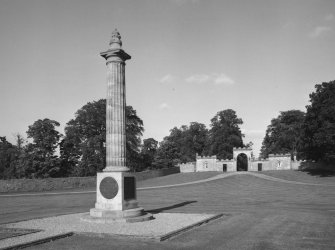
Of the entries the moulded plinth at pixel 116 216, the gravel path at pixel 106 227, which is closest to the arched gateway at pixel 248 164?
the gravel path at pixel 106 227

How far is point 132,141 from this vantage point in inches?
2601

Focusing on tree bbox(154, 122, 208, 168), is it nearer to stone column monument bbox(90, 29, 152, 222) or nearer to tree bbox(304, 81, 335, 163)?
tree bbox(304, 81, 335, 163)

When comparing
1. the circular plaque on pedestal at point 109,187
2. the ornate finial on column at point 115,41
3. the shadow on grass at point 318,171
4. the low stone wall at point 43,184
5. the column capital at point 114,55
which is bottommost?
the low stone wall at point 43,184

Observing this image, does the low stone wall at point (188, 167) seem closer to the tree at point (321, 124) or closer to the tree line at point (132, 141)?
the tree line at point (132, 141)

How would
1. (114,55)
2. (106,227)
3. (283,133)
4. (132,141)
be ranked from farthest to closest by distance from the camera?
(283,133) < (132,141) < (114,55) < (106,227)

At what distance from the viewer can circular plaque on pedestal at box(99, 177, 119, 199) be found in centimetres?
1634

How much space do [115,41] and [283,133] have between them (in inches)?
3089

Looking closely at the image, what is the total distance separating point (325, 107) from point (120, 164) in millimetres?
39485

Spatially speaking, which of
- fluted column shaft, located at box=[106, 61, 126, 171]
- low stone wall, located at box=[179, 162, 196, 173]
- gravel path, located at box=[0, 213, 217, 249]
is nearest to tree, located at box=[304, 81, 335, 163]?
low stone wall, located at box=[179, 162, 196, 173]

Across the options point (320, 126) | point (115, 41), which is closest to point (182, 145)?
point (320, 126)

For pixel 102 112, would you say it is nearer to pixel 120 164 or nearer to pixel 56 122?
pixel 56 122

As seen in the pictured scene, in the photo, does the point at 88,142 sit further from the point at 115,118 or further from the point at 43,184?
the point at 115,118

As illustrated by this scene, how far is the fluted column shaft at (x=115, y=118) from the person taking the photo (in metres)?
17.3

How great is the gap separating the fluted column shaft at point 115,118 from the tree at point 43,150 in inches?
1814
